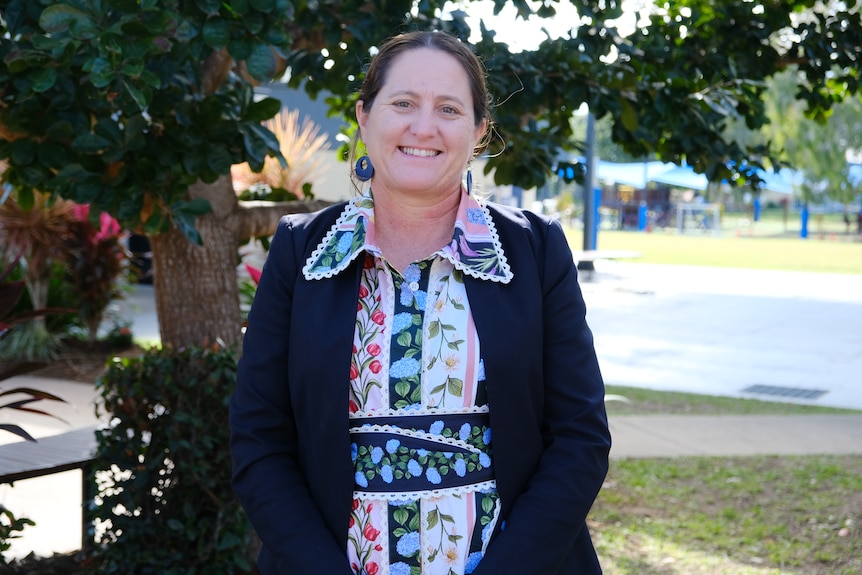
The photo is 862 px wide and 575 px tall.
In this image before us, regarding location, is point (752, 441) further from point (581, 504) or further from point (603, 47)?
point (581, 504)

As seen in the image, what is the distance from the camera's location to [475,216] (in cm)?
230

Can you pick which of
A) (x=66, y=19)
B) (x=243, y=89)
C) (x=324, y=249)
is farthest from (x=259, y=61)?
(x=324, y=249)

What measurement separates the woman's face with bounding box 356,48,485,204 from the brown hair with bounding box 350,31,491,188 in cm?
2

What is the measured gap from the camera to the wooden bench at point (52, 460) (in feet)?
13.3

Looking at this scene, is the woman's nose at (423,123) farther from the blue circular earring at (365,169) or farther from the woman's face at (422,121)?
the blue circular earring at (365,169)

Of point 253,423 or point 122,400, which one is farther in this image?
point 122,400

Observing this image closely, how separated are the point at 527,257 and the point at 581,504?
53 cm

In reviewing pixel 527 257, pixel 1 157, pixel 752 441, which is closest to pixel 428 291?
pixel 527 257

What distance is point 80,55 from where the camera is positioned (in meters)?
2.80

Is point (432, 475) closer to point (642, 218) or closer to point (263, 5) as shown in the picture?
point (263, 5)

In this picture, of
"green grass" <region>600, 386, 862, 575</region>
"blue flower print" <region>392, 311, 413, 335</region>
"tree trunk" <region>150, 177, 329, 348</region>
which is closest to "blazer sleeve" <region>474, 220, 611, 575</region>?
"blue flower print" <region>392, 311, 413, 335</region>

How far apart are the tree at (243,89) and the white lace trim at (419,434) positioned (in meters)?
1.14

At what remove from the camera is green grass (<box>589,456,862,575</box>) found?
16.5ft

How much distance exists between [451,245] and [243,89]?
5.91 feet
